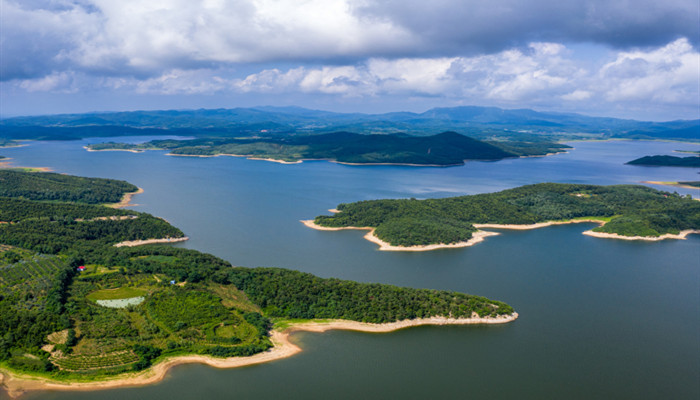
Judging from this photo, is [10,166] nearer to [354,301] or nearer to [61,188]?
[61,188]

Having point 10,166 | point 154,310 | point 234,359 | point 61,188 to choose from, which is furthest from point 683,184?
point 10,166

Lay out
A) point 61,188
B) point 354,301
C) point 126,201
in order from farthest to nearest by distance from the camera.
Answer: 1. point 61,188
2. point 126,201
3. point 354,301

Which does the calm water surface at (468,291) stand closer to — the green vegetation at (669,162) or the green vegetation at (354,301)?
the green vegetation at (354,301)

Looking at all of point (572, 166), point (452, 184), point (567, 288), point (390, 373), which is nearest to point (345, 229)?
point (567, 288)

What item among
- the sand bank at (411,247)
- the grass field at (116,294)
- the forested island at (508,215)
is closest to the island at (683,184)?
the forested island at (508,215)

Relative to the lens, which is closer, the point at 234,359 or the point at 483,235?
the point at 234,359

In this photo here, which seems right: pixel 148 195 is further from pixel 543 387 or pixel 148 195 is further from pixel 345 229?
pixel 543 387
